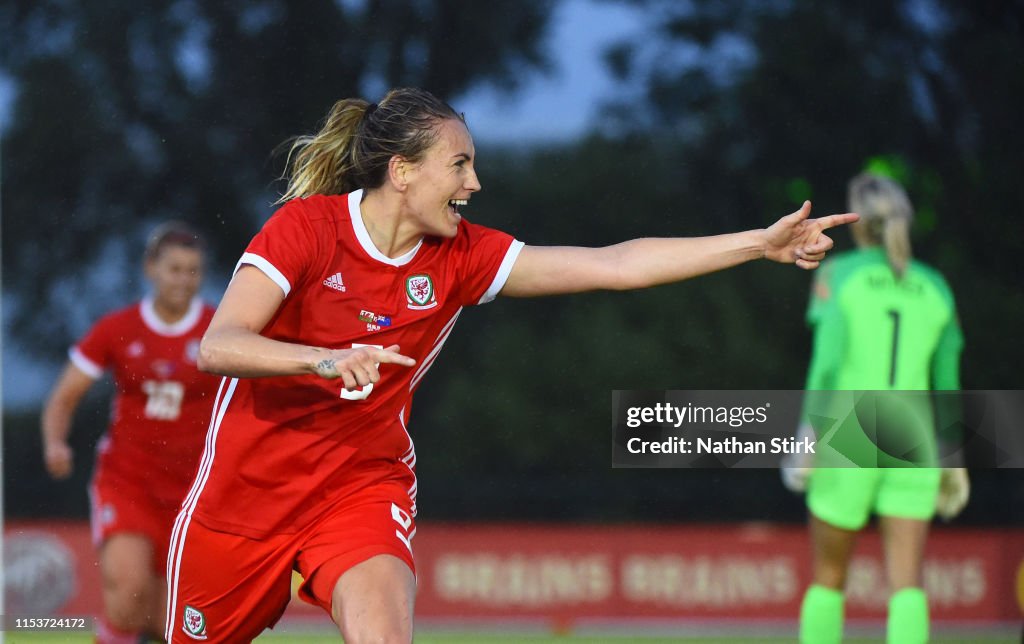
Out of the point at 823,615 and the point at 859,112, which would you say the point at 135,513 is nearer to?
the point at 823,615

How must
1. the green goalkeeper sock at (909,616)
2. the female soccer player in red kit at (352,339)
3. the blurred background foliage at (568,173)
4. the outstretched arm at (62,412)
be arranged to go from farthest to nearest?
the blurred background foliage at (568,173)
the outstretched arm at (62,412)
the green goalkeeper sock at (909,616)
the female soccer player in red kit at (352,339)

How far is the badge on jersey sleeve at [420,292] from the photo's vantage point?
3.36 meters

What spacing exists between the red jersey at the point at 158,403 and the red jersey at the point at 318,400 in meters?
1.67

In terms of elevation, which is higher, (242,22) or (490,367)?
(242,22)

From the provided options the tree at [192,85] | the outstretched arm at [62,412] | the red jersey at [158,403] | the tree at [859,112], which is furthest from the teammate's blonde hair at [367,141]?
the tree at [859,112]

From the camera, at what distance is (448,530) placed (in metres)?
6.92

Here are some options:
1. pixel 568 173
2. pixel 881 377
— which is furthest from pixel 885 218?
pixel 568 173

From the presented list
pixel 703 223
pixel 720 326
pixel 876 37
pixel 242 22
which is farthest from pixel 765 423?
pixel 242 22

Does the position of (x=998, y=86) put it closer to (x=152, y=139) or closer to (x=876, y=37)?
(x=876, y=37)

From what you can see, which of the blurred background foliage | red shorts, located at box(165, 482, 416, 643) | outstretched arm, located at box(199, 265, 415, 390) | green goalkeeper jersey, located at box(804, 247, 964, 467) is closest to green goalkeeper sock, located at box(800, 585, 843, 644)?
green goalkeeper jersey, located at box(804, 247, 964, 467)

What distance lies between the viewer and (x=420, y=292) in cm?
337

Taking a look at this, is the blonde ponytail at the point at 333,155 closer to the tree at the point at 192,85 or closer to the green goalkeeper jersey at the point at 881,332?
the green goalkeeper jersey at the point at 881,332

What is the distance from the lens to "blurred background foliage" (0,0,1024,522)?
6.34 metres

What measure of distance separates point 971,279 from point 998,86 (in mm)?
985
